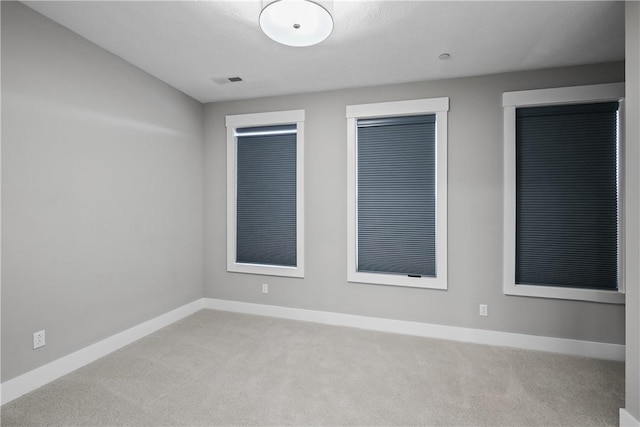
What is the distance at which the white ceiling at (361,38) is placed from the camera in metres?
2.22

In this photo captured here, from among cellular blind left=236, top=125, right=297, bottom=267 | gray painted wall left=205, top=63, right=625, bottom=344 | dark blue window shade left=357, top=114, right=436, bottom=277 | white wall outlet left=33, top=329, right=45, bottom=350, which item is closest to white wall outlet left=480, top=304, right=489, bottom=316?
gray painted wall left=205, top=63, right=625, bottom=344

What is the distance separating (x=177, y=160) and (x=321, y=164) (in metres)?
1.70

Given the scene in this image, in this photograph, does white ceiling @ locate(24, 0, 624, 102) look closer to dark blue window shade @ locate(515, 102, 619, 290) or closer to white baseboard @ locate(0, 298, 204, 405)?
dark blue window shade @ locate(515, 102, 619, 290)

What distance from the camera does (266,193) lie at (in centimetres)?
405

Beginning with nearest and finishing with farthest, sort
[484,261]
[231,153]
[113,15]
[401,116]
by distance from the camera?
[113,15] → [484,261] → [401,116] → [231,153]

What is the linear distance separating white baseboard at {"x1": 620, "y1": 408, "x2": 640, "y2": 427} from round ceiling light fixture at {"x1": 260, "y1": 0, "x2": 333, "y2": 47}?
2940 millimetres

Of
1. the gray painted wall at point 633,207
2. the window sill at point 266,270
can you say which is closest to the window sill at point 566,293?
the gray painted wall at point 633,207

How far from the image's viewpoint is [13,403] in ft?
7.18

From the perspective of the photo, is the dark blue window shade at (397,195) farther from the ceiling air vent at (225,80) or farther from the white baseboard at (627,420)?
the white baseboard at (627,420)

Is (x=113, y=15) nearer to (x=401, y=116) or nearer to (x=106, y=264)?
(x=106, y=264)

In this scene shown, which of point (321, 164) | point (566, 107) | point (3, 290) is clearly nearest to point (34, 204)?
Result: point (3, 290)

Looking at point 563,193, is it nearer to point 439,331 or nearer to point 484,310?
point 484,310

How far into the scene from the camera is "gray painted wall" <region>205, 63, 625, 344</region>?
3.10 m

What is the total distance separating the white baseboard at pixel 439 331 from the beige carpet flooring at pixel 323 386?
0.11 meters
